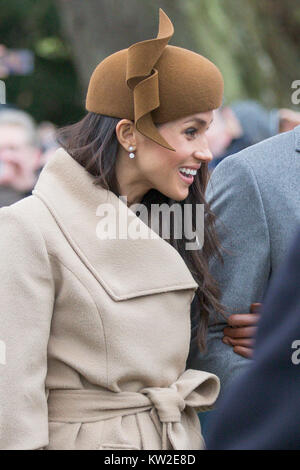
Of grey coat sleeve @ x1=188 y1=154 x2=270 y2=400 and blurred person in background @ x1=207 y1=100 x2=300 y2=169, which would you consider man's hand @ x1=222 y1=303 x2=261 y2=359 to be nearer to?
grey coat sleeve @ x1=188 y1=154 x2=270 y2=400

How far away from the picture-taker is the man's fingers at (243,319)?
293cm

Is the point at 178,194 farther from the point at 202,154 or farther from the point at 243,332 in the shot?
the point at 243,332

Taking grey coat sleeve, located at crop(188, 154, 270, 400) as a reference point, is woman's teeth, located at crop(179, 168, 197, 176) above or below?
above

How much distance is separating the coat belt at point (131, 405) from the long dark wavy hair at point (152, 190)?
28 centimetres

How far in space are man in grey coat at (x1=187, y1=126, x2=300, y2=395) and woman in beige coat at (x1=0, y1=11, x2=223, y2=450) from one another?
73 millimetres

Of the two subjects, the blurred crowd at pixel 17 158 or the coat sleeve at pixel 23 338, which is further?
the blurred crowd at pixel 17 158

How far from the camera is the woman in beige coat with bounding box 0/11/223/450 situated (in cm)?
251

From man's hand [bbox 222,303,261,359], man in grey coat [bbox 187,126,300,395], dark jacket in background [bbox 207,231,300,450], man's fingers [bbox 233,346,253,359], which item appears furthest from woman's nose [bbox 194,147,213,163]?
dark jacket in background [bbox 207,231,300,450]

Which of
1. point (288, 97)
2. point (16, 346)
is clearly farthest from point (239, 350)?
point (288, 97)

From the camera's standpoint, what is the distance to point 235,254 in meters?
2.97

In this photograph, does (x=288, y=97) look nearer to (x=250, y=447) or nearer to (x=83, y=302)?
(x=83, y=302)

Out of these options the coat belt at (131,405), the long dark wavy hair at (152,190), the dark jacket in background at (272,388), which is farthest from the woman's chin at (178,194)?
the dark jacket in background at (272,388)

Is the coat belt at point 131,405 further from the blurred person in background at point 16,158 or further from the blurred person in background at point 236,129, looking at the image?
the blurred person in background at point 236,129

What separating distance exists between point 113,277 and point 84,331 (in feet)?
0.60
